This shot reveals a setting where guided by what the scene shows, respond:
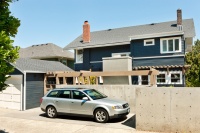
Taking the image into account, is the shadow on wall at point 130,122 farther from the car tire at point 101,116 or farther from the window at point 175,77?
the window at point 175,77

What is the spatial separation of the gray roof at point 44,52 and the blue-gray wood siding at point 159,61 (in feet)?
50.1

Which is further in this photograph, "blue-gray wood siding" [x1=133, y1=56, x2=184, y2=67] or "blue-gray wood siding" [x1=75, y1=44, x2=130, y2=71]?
"blue-gray wood siding" [x1=75, y1=44, x2=130, y2=71]

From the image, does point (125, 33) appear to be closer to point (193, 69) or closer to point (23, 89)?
point (193, 69)

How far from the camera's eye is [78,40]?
2834 centimetres

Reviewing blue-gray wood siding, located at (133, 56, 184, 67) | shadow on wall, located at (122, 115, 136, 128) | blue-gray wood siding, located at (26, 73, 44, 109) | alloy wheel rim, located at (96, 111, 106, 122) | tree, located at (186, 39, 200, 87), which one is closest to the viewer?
shadow on wall, located at (122, 115, 136, 128)

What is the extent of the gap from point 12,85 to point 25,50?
23377 mm

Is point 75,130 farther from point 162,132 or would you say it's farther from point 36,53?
point 36,53

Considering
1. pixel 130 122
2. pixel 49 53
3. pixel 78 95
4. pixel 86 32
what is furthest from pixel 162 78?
pixel 49 53

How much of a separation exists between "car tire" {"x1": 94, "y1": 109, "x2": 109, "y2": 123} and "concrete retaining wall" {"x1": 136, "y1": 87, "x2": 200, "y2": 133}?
198 centimetres

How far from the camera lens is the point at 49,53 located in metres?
33.5

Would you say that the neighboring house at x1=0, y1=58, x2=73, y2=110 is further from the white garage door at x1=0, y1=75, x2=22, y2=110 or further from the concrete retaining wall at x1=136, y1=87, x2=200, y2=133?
the concrete retaining wall at x1=136, y1=87, x2=200, y2=133

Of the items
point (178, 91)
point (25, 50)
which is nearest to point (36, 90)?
point (178, 91)

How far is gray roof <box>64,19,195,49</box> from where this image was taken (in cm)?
2316

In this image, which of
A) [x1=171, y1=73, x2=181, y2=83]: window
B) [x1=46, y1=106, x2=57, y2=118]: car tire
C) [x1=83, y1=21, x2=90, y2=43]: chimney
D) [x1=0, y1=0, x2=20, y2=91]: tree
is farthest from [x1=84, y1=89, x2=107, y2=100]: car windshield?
[x1=83, y1=21, x2=90, y2=43]: chimney
